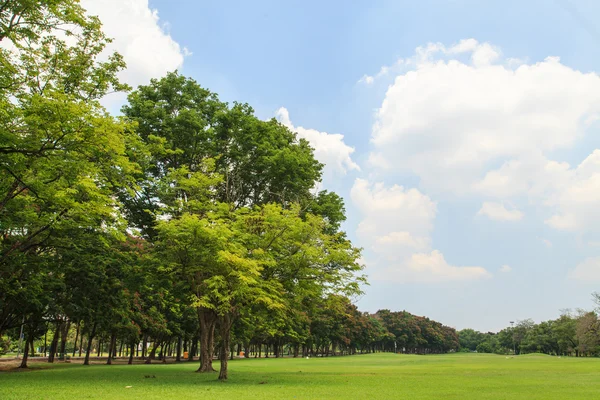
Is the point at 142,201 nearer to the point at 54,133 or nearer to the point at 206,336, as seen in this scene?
the point at 206,336

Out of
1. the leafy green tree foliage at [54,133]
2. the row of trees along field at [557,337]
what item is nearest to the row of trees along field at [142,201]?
the leafy green tree foliage at [54,133]

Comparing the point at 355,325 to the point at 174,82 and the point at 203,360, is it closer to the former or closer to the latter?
the point at 203,360

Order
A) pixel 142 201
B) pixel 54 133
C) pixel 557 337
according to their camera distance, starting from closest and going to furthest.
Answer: pixel 54 133, pixel 142 201, pixel 557 337

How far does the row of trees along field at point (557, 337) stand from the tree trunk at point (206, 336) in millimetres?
83775

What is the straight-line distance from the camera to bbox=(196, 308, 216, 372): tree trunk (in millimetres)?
28336

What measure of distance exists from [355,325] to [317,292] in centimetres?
7693

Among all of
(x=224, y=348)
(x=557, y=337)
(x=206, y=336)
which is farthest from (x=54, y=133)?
(x=557, y=337)

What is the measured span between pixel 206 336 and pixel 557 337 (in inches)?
4278

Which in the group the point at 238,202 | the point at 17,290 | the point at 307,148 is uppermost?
the point at 307,148

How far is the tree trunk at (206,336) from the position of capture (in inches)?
1116

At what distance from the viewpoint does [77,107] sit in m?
13.0

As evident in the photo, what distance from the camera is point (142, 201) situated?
28.6m

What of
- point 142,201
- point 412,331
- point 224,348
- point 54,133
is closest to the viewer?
point 54,133

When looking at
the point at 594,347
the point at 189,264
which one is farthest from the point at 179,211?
the point at 594,347
